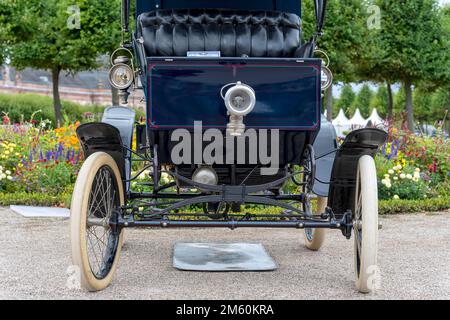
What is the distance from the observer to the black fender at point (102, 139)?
182 inches

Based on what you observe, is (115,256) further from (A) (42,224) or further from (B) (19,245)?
(A) (42,224)

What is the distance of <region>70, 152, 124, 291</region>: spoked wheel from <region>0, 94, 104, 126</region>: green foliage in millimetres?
18763

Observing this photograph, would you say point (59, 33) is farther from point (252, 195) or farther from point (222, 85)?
point (222, 85)

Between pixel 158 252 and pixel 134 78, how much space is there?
157 cm

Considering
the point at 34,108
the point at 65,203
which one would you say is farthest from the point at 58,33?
the point at 65,203

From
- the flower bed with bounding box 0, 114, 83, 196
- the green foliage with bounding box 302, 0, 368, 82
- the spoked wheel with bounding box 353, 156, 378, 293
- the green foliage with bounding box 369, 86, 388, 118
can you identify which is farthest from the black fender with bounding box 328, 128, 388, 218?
the green foliage with bounding box 369, 86, 388, 118

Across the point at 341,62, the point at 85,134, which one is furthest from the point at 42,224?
the point at 341,62

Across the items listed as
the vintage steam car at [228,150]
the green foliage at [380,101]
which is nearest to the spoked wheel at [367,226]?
the vintage steam car at [228,150]

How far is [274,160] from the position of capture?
181 inches

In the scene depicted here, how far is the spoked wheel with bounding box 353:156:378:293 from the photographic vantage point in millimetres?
4055

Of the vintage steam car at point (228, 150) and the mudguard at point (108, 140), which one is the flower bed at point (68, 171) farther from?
the vintage steam car at point (228, 150)

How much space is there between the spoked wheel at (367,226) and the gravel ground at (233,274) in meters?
0.14

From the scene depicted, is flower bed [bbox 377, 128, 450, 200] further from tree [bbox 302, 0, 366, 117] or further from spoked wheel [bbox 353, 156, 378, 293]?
tree [bbox 302, 0, 366, 117]

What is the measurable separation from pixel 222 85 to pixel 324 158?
1273 millimetres
